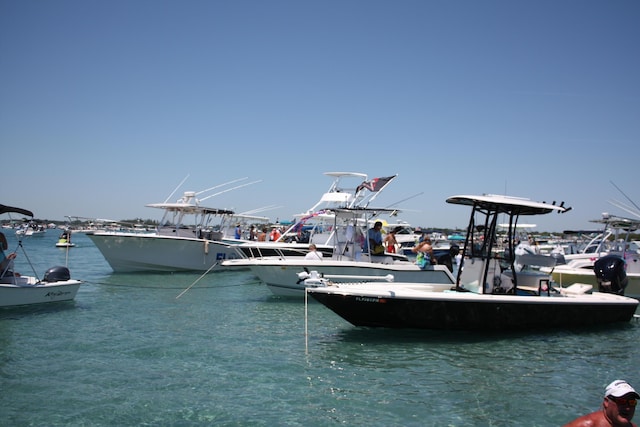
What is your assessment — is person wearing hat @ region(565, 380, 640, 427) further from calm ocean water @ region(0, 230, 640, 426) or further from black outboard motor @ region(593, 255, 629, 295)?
black outboard motor @ region(593, 255, 629, 295)

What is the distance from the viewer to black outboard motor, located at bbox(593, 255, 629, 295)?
14.8m

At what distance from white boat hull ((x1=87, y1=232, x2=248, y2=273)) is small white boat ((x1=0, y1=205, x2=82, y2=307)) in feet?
27.3

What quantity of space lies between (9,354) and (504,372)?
8687 millimetres

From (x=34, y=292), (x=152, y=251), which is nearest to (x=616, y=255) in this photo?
(x=34, y=292)

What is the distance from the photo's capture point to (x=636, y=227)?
2144cm

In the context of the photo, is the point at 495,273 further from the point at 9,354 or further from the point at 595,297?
the point at 9,354

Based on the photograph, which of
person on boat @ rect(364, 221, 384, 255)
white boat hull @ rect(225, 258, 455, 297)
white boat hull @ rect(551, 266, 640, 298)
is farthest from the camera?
white boat hull @ rect(551, 266, 640, 298)

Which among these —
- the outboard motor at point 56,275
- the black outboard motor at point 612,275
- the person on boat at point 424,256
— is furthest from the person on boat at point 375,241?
the outboard motor at point 56,275

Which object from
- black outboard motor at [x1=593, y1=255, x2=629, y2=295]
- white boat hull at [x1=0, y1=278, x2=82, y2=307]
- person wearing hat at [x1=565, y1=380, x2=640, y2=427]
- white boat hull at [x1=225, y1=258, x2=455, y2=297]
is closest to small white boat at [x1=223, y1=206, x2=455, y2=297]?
white boat hull at [x1=225, y1=258, x2=455, y2=297]

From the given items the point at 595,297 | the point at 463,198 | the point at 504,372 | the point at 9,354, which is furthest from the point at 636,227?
the point at 9,354

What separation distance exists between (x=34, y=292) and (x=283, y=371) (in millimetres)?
8466

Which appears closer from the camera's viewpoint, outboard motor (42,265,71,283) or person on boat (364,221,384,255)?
outboard motor (42,265,71,283)

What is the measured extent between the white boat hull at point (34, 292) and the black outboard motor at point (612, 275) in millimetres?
14723

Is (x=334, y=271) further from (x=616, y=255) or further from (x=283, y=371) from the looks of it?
(x=616, y=255)
